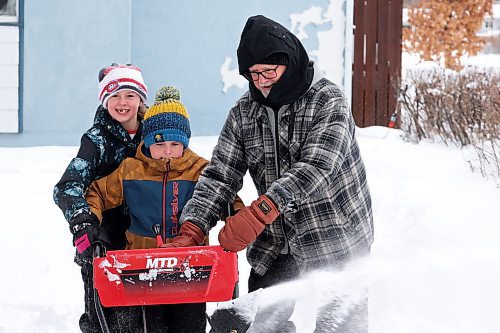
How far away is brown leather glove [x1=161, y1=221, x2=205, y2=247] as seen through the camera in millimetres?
3355

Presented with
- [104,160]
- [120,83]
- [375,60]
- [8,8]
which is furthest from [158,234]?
[375,60]

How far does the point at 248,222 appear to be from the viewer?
9.87 ft

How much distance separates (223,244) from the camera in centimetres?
308

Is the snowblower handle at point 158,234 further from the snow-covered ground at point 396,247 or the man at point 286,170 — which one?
the snow-covered ground at point 396,247

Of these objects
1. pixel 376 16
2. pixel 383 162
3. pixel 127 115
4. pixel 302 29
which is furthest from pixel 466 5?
pixel 127 115

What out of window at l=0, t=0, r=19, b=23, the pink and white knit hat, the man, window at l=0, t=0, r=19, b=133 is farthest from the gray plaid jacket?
window at l=0, t=0, r=19, b=23

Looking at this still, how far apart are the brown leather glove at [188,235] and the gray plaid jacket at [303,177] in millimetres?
33

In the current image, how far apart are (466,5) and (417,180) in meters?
19.2

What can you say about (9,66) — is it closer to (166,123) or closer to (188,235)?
(166,123)

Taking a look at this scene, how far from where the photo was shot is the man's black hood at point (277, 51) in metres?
3.16

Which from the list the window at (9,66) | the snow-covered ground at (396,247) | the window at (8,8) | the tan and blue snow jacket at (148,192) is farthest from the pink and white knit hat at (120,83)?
the window at (8,8)

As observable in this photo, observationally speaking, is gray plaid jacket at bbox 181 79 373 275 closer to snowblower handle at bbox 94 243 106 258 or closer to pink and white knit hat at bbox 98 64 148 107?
snowblower handle at bbox 94 243 106 258

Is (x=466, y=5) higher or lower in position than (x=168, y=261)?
higher

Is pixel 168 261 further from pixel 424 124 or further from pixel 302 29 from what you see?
pixel 302 29
